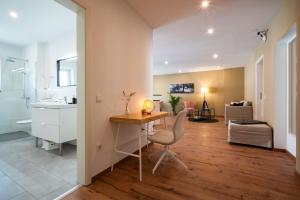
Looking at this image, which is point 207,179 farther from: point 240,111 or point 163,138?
point 240,111

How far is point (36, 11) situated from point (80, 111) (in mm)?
2170

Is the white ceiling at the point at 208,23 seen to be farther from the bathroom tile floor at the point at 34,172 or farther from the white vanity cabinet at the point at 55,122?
the bathroom tile floor at the point at 34,172

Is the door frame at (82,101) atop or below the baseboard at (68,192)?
atop

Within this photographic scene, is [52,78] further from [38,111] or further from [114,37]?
[114,37]

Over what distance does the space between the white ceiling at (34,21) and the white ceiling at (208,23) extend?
134 cm

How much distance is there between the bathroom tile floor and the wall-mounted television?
690cm

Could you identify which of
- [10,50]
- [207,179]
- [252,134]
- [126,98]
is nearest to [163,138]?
[207,179]

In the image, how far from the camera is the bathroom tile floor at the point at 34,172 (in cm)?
165

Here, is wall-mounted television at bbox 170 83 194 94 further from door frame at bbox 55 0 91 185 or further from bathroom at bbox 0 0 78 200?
door frame at bbox 55 0 91 185

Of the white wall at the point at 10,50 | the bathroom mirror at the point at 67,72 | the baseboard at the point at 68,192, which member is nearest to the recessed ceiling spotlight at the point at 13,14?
the bathroom mirror at the point at 67,72

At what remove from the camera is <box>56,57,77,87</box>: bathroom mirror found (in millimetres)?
3260

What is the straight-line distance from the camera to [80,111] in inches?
70.7

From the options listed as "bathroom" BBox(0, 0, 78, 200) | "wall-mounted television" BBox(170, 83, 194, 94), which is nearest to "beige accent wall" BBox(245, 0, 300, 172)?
"bathroom" BBox(0, 0, 78, 200)

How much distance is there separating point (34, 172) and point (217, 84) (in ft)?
26.2
